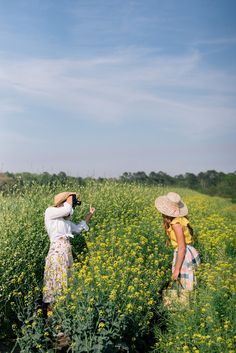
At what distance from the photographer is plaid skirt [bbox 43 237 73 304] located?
6629 millimetres

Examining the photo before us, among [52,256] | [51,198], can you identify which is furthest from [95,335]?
[51,198]


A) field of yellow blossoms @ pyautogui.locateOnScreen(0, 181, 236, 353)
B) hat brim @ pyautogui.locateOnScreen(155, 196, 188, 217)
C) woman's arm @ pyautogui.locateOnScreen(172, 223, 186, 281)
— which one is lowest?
field of yellow blossoms @ pyautogui.locateOnScreen(0, 181, 236, 353)

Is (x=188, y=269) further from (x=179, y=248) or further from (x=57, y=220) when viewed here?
(x=57, y=220)

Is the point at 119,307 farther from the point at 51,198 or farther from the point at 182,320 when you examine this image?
the point at 51,198

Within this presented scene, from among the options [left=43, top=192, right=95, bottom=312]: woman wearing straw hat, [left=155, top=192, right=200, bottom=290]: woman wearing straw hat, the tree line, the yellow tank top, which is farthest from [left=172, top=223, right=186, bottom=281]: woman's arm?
the tree line

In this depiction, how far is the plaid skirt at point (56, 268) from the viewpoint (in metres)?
6.63

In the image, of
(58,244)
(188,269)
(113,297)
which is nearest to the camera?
(113,297)

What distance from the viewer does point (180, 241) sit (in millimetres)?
6656

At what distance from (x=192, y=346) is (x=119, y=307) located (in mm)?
883

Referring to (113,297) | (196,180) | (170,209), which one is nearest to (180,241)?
(170,209)

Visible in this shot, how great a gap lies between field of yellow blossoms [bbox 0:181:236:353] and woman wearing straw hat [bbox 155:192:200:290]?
153 mm

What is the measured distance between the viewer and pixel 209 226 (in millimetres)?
10156

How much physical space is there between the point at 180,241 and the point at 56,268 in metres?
1.61

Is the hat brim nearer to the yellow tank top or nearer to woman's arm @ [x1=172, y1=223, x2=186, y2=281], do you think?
the yellow tank top
